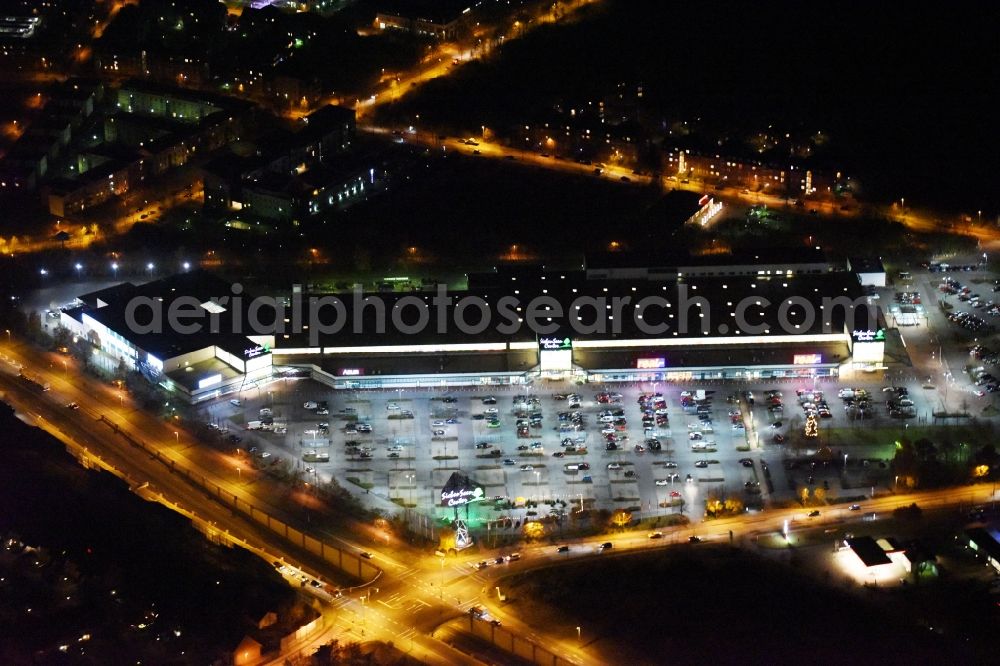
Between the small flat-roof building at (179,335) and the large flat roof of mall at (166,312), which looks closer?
the small flat-roof building at (179,335)

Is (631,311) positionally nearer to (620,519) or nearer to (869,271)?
(869,271)

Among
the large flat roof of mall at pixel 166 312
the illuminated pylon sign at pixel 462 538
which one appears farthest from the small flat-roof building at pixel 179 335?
the illuminated pylon sign at pixel 462 538

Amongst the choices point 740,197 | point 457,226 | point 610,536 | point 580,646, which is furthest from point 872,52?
point 580,646

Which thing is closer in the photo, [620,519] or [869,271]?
[620,519]

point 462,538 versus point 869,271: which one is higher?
point 869,271

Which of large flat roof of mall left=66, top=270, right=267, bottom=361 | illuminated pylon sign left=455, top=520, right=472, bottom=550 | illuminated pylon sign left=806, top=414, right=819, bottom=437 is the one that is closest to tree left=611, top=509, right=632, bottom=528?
illuminated pylon sign left=455, top=520, right=472, bottom=550

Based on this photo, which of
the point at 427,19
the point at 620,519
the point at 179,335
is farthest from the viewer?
the point at 427,19

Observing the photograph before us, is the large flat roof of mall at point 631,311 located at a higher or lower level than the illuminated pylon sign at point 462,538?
higher

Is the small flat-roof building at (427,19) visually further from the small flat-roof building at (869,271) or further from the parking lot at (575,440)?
the parking lot at (575,440)

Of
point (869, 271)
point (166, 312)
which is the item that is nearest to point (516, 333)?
point (166, 312)
